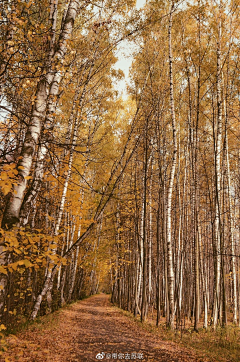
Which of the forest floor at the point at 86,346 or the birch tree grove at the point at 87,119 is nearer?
the birch tree grove at the point at 87,119

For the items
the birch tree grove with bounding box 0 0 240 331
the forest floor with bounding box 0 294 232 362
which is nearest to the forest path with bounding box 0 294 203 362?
the forest floor with bounding box 0 294 232 362

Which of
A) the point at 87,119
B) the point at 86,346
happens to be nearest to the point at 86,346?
the point at 86,346

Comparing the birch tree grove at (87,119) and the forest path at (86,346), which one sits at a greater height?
the birch tree grove at (87,119)

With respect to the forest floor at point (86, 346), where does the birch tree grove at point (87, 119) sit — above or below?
above

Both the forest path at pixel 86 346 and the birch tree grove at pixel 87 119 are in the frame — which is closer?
the birch tree grove at pixel 87 119

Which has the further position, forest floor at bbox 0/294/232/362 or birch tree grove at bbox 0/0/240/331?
forest floor at bbox 0/294/232/362

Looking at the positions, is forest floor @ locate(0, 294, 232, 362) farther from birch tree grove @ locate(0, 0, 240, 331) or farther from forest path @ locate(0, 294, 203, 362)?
birch tree grove @ locate(0, 0, 240, 331)

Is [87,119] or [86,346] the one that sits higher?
[87,119]

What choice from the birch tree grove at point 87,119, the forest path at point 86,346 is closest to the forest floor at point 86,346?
the forest path at point 86,346

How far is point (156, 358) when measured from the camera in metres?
4.50

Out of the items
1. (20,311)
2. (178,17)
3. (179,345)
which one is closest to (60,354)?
(179,345)

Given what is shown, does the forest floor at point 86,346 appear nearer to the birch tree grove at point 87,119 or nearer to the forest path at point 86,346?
the forest path at point 86,346

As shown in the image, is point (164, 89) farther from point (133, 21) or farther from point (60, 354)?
point (60, 354)

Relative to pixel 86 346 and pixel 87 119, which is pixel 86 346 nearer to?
pixel 86 346
